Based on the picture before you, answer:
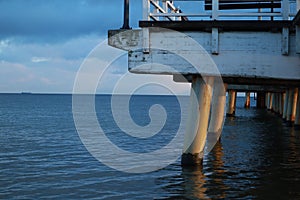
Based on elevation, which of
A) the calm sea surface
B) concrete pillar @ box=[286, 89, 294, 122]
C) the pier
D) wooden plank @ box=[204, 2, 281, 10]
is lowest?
the calm sea surface

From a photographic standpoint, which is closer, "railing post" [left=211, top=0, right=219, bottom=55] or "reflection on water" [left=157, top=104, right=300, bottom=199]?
"railing post" [left=211, top=0, right=219, bottom=55]

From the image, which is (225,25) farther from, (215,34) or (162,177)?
(162,177)

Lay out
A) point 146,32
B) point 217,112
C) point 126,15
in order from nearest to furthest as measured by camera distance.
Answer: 1. point 126,15
2. point 146,32
3. point 217,112

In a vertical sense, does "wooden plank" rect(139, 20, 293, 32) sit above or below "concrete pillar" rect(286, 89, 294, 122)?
above

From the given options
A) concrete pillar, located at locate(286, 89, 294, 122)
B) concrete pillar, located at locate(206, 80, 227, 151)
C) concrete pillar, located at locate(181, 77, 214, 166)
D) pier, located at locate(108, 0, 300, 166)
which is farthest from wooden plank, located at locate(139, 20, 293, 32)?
concrete pillar, located at locate(286, 89, 294, 122)

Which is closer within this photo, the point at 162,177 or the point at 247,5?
the point at 247,5

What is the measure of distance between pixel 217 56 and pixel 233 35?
707mm

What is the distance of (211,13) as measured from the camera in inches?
447

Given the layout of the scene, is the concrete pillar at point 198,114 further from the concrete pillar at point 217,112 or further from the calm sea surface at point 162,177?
the concrete pillar at point 217,112

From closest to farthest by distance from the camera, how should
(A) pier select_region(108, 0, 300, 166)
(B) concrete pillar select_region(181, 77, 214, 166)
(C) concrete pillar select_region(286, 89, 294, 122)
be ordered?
(A) pier select_region(108, 0, 300, 166), (B) concrete pillar select_region(181, 77, 214, 166), (C) concrete pillar select_region(286, 89, 294, 122)

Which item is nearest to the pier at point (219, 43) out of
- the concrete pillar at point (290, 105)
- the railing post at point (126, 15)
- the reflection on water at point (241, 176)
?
the railing post at point (126, 15)

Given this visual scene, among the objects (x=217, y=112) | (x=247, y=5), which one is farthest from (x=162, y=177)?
(x=217, y=112)

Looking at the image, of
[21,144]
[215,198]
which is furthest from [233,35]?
[21,144]

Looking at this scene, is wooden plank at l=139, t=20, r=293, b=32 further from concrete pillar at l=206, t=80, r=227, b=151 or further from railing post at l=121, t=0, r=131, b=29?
concrete pillar at l=206, t=80, r=227, b=151
